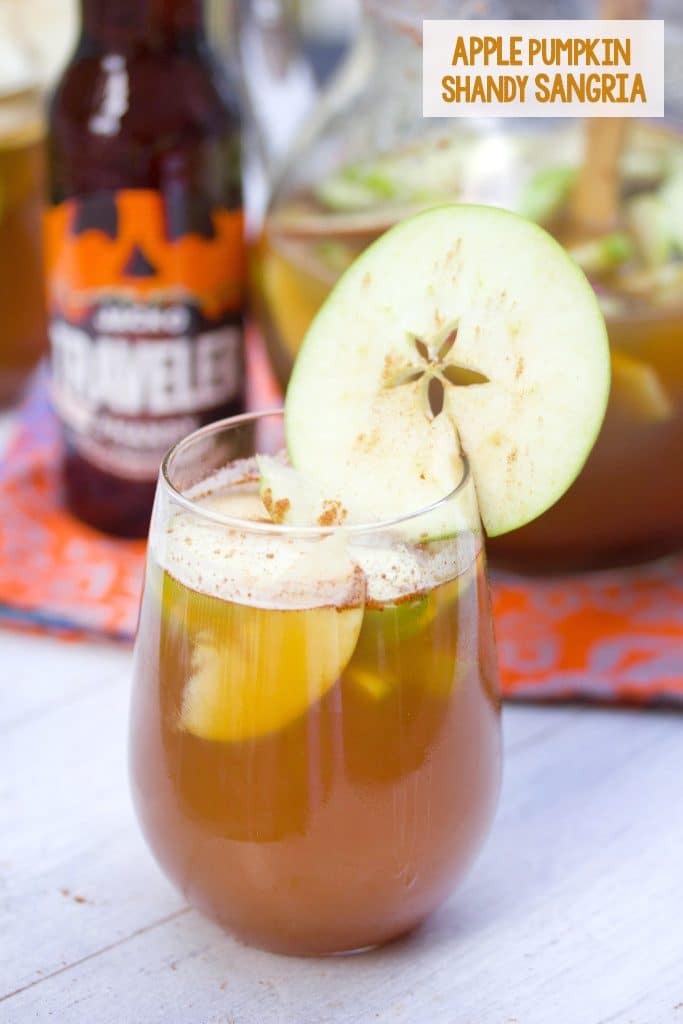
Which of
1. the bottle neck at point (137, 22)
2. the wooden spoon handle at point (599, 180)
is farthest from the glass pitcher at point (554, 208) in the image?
the bottle neck at point (137, 22)

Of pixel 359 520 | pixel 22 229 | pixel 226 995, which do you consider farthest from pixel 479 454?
pixel 22 229

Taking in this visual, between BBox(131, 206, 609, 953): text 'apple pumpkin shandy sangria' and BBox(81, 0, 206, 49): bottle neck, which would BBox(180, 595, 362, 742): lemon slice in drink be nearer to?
BBox(131, 206, 609, 953): text 'apple pumpkin shandy sangria'

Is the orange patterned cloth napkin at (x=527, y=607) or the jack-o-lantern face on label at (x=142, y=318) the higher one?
the jack-o-lantern face on label at (x=142, y=318)

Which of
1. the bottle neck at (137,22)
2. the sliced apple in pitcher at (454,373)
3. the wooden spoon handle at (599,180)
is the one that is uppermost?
the bottle neck at (137,22)

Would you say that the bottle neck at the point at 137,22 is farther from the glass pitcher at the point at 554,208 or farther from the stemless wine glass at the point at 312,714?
the stemless wine glass at the point at 312,714

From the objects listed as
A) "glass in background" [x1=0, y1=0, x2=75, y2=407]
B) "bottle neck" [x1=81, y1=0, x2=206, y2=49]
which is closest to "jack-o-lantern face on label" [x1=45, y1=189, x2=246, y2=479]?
"bottle neck" [x1=81, y1=0, x2=206, y2=49]

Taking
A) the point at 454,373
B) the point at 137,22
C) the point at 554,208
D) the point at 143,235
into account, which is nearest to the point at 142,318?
the point at 143,235
